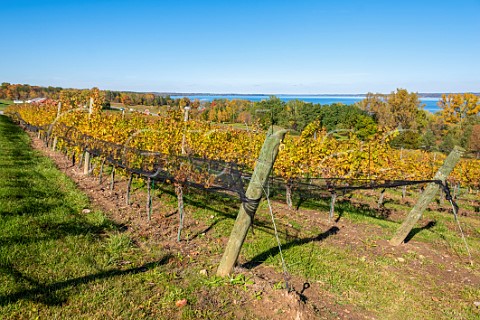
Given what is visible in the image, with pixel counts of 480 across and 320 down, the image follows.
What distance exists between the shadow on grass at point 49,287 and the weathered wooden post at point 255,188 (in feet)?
3.79

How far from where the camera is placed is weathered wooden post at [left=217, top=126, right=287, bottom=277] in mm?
3732

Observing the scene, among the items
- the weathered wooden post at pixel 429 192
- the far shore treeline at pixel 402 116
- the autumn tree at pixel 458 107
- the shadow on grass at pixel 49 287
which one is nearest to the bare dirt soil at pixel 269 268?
the weathered wooden post at pixel 429 192

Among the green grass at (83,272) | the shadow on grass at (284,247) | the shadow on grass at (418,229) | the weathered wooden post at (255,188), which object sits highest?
the weathered wooden post at (255,188)

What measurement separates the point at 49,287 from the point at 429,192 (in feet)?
20.3

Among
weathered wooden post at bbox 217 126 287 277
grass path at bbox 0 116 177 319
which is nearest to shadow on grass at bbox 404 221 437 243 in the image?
weathered wooden post at bbox 217 126 287 277

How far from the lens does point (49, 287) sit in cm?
362

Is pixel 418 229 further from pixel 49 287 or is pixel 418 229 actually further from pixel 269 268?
pixel 49 287

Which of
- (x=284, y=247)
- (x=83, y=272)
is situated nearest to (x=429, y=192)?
(x=284, y=247)

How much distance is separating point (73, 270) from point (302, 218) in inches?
193

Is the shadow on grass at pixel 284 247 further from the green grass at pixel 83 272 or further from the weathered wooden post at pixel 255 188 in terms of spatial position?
the green grass at pixel 83 272

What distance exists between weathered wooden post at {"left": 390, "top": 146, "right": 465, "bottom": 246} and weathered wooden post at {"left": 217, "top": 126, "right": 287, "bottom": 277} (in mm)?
3778

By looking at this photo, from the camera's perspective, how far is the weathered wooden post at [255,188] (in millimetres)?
3732

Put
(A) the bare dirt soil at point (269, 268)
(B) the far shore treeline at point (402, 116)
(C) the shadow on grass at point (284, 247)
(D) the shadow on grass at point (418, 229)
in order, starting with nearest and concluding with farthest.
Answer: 1. (A) the bare dirt soil at point (269, 268)
2. (C) the shadow on grass at point (284, 247)
3. (D) the shadow on grass at point (418, 229)
4. (B) the far shore treeline at point (402, 116)

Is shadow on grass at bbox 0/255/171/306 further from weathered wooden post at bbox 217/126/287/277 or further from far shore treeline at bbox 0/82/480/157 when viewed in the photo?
far shore treeline at bbox 0/82/480/157
